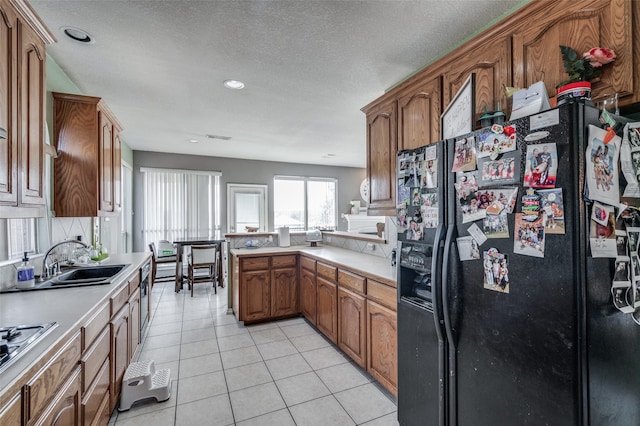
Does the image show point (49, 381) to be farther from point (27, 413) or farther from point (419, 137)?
point (419, 137)

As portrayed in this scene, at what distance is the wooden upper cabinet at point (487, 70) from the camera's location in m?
1.64

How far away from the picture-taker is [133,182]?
564 centimetres

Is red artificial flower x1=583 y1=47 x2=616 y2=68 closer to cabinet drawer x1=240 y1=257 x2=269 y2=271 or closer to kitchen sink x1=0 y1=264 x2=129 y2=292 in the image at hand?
kitchen sink x1=0 y1=264 x2=129 y2=292

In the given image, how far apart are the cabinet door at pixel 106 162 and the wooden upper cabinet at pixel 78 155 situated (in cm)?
2

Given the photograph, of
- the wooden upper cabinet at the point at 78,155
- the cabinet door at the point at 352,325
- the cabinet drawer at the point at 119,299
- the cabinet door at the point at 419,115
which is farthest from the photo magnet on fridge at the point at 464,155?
the wooden upper cabinet at the point at 78,155

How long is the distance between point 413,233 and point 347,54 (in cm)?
145

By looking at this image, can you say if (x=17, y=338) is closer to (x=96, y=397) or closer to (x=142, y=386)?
(x=96, y=397)

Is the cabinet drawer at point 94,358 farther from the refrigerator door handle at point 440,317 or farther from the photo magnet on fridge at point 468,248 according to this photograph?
the photo magnet on fridge at point 468,248

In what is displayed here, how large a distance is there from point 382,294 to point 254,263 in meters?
1.80

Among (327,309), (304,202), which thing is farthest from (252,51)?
(304,202)

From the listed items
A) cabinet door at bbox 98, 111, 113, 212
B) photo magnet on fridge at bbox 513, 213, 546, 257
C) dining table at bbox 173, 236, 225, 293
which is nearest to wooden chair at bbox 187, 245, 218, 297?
dining table at bbox 173, 236, 225, 293

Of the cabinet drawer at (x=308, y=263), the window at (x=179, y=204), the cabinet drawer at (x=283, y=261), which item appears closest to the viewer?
the cabinet drawer at (x=308, y=263)

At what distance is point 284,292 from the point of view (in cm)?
365

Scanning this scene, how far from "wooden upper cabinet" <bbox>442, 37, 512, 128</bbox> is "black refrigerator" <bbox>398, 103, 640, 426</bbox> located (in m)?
0.51
